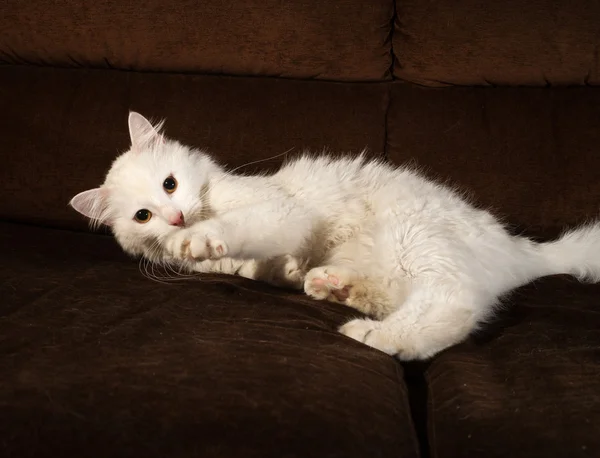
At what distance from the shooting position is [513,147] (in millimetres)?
2326

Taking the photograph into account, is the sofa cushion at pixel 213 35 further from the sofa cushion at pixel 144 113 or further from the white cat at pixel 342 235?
the white cat at pixel 342 235

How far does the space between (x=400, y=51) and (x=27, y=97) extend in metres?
1.66

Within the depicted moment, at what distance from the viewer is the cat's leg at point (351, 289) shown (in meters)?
1.84

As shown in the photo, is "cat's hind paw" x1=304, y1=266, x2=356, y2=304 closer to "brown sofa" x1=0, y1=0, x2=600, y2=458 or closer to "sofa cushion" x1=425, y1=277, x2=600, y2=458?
"brown sofa" x1=0, y1=0, x2=600, y2=458

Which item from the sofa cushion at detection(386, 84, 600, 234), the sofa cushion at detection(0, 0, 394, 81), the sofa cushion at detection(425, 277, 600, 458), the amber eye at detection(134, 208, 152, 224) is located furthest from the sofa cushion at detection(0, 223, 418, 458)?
the sofa cushion at detection(0, 0, 394, 81)

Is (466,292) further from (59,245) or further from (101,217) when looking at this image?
(59,245)

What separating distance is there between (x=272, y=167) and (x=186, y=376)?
130 centimetres

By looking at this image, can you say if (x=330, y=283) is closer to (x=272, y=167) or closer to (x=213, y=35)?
(x=272, y=167)

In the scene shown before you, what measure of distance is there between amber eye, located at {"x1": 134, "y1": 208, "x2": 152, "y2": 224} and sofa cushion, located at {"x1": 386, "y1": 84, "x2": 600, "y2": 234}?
102 cm

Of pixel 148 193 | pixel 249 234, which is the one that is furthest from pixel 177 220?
pixel 249 234

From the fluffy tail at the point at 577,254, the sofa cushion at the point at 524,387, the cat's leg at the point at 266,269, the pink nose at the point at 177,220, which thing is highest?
the fluffy tail at the point at 577,254

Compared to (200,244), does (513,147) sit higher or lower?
higher

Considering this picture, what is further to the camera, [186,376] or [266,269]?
[266,269]

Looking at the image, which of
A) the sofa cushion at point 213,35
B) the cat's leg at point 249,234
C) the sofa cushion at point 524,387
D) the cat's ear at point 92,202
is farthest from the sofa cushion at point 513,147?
the cat's ear at point 92,202
